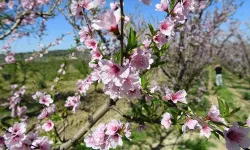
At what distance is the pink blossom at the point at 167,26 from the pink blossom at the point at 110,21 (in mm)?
464

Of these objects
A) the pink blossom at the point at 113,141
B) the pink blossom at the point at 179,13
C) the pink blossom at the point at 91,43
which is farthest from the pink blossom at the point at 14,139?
the pink blossom at the point at 179,13

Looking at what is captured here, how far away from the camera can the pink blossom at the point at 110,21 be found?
1170 mm

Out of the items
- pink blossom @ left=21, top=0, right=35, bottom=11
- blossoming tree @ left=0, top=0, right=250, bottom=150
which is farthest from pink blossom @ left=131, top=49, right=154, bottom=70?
pink blossom @ left=21, top=0, right=35, bottom=11

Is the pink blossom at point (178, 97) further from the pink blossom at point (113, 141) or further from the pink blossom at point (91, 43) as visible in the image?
the pink blossom at point (91, 43)

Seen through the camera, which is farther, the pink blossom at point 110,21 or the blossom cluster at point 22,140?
the blossom cluster at point 22,140

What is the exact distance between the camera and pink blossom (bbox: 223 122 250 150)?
1318mm

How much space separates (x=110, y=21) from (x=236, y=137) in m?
0.90

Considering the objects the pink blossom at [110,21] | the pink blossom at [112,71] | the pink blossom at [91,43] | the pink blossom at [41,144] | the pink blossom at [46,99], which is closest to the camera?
the pink blossom at [110,21]

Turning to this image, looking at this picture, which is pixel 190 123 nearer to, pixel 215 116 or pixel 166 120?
pixel 215 116

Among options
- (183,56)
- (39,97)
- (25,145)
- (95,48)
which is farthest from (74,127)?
(95,48)

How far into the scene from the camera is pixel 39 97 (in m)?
2.87

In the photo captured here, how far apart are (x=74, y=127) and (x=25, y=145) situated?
A: 4916 millimetres

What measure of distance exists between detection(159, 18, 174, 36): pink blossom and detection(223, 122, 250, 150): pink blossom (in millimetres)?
660

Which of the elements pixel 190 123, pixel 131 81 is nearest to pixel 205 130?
pixel 190 123
